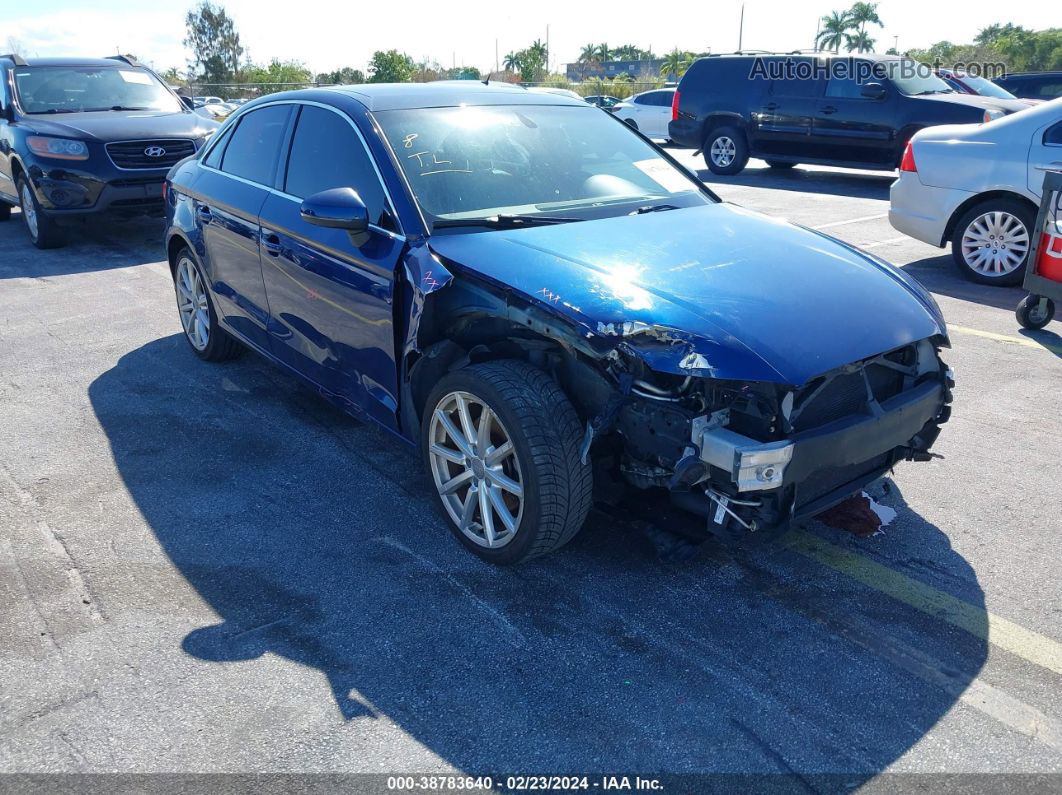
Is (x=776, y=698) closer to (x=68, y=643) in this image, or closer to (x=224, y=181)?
(x=68, y=643)

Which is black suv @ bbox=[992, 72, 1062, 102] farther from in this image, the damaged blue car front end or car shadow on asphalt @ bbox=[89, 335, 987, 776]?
car shadow on asphalt @ bbox=[89, 335, 987, 776]

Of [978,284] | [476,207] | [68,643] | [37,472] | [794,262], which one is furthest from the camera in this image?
[978,284]

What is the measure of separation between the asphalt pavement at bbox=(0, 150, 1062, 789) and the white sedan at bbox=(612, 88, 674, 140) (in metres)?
18.6

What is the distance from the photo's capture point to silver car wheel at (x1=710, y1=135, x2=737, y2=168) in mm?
15367

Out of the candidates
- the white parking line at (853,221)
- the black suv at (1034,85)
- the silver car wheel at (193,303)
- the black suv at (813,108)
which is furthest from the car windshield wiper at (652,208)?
the black suv at (1034,85)

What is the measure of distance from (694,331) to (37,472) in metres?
3.42

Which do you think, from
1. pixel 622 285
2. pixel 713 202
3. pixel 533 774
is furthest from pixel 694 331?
pixel 713 202

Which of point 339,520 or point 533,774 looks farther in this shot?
point 339,520

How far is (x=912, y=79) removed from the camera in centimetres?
1367

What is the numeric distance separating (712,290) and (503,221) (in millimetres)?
1036

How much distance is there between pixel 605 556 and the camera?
11.9 feet

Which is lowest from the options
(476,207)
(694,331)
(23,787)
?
(23,787)

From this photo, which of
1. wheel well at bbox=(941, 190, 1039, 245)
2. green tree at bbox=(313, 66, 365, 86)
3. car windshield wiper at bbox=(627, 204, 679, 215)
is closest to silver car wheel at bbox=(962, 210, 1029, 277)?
wheel well at bbox=(941, 190, 1039, 245)

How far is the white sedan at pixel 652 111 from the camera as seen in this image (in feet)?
72.8
